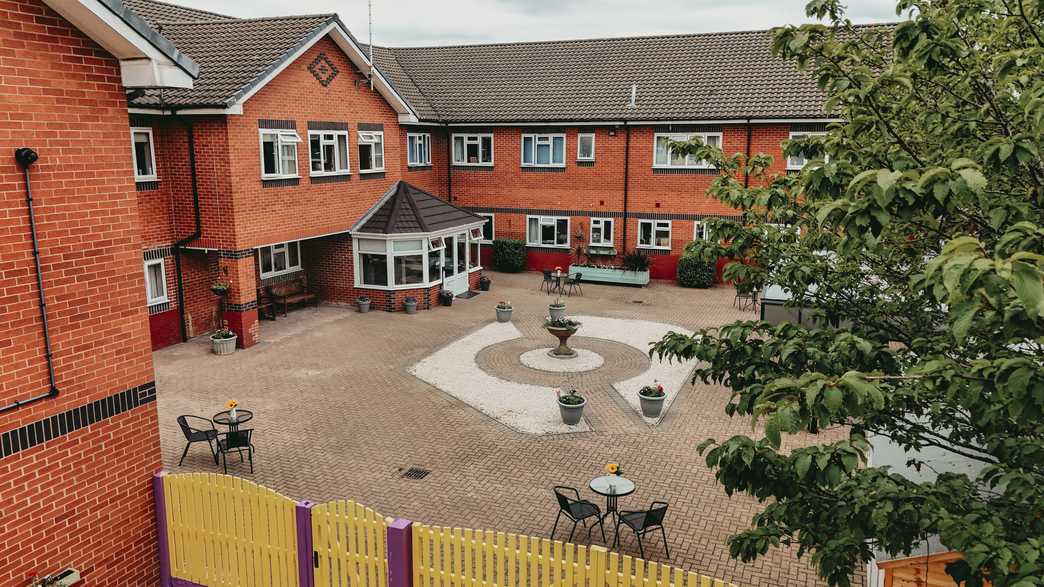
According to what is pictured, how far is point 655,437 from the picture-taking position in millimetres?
13367

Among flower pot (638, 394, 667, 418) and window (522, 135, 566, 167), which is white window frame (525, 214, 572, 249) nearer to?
window (522, 135, 566, 167)

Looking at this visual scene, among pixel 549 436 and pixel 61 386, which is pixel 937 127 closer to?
pixel 61 386

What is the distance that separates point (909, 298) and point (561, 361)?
12376mm

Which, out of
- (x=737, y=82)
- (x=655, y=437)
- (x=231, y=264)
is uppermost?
(x=737, y=82)

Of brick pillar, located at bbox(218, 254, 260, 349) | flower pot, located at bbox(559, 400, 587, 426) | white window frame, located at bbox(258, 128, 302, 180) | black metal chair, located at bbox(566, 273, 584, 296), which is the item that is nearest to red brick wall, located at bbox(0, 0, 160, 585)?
flower pot, located at bbox(559, 400, 587, 426)

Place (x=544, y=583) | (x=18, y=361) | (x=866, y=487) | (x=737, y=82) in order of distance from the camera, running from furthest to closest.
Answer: (x=737, y=82) → (x=544, y=583) → (x=18, y=361) → (x=866, y=487)

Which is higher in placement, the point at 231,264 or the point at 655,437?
the point at 231,264

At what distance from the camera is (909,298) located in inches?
231

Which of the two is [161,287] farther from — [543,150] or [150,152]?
[543,150]

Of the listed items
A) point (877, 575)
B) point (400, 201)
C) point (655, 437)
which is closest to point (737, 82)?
point (400, 201)

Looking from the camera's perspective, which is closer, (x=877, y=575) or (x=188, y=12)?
(x=877, y=575)

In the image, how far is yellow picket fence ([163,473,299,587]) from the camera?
8.09 meters

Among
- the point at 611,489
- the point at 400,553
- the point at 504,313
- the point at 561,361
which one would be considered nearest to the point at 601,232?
the point at 504,313

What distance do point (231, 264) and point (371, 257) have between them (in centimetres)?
554
